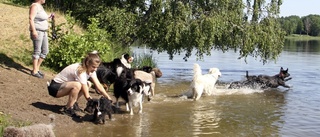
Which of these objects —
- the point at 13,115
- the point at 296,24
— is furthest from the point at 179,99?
the point at 296,24

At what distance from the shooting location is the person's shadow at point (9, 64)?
9602 millimetres

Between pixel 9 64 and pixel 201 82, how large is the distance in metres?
5.14

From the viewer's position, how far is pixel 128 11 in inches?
631

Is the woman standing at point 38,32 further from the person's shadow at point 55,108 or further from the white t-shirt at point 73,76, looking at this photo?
the white t-shirt at point 73,76

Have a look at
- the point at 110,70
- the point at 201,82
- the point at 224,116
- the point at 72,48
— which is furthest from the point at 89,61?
the point at 201,82

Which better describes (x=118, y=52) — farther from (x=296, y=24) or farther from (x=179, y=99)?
(x=296, y=24)

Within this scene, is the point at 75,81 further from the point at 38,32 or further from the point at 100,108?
the point at 38,32

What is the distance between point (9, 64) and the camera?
32.5ft

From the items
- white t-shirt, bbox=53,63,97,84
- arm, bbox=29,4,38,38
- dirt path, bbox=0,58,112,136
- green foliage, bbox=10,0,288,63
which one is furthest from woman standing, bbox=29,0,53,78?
green foliage, bbox=10,0,288,63

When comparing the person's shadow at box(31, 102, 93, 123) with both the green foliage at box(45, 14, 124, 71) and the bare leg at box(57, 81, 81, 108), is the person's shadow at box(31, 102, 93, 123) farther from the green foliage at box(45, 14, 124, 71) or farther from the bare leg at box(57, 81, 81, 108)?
the green foliage at box(45, 14, 124, 71)

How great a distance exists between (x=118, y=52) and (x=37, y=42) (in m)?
5.06

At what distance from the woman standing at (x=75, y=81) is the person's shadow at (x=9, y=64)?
2.80 metres

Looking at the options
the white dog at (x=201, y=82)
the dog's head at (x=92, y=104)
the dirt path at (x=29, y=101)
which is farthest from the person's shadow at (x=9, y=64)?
the white dog at (x=201, y=82)

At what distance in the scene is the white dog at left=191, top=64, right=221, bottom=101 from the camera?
410 inches
